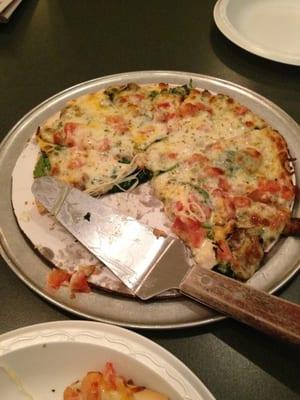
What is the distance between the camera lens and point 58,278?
0.96 meters

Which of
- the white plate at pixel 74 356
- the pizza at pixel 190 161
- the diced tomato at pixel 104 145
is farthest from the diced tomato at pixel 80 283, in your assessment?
the diced tomato at pixel 104 145

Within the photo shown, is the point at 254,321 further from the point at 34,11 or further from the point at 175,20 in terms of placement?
the point at 34,11

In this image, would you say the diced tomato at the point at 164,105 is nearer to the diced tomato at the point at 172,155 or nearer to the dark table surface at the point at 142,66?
the diced tomato at the point at 172,155

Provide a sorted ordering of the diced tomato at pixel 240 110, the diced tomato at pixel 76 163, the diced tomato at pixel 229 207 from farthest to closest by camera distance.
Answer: the diced tomato at pixel 240 110 → the diced tomato at pixel 76 163 → the diced tomato at pixel 229 207

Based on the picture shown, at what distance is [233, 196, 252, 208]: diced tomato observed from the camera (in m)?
1.01

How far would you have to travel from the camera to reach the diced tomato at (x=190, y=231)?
3.19ft

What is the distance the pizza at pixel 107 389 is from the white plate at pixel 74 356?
0.01m

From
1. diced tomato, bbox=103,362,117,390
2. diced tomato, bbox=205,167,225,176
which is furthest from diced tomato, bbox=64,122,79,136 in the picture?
diced tomato, bbox=103,362,117,390

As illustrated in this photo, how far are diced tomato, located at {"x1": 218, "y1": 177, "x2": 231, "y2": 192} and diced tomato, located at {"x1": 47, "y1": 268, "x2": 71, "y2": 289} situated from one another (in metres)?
0.38

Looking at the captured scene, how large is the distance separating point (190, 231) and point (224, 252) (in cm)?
9

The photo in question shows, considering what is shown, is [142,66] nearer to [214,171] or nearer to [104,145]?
[104,145]

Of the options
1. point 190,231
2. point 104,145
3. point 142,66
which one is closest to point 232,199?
point 190,231

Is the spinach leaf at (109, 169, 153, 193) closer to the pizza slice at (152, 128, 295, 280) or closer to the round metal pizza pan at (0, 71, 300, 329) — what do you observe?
the pizza slice at (152, 128, 295, 280)

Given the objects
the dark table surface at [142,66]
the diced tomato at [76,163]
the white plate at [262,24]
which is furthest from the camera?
the white plate at [262,24]
